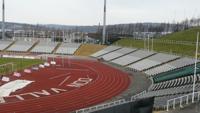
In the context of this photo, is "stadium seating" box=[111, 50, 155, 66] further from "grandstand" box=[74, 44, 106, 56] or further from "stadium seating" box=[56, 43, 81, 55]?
"stadium seating" box=[56, 43, 81, 55]

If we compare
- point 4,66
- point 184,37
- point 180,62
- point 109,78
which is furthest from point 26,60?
point 184,37

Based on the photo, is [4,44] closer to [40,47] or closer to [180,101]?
[40,47]

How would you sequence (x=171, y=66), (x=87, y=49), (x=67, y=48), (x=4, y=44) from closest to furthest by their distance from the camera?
1. (x=171, y=66)
2. (x=87, y=49)
3. (x=67, y=48)
4. (x=4, y=44)

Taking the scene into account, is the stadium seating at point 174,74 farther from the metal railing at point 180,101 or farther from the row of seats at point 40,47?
the row of seats at point 40,47

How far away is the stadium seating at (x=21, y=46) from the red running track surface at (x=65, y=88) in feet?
91.0

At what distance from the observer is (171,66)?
4438cm

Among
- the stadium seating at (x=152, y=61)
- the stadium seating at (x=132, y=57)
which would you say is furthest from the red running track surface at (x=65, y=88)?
the stadium seating at (x=132, y=57)

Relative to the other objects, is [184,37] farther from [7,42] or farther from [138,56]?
[7,42]

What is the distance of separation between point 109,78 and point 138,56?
16.3 meters

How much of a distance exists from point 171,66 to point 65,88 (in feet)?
51.5

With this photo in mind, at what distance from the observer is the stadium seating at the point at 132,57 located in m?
55.5

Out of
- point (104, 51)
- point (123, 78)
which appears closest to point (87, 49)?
point (104, 51)

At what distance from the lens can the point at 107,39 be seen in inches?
3647

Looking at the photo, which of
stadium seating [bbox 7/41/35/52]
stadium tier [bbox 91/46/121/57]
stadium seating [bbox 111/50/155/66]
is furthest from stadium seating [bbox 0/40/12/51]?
stadium seating [bbox 111/50/155/66]
